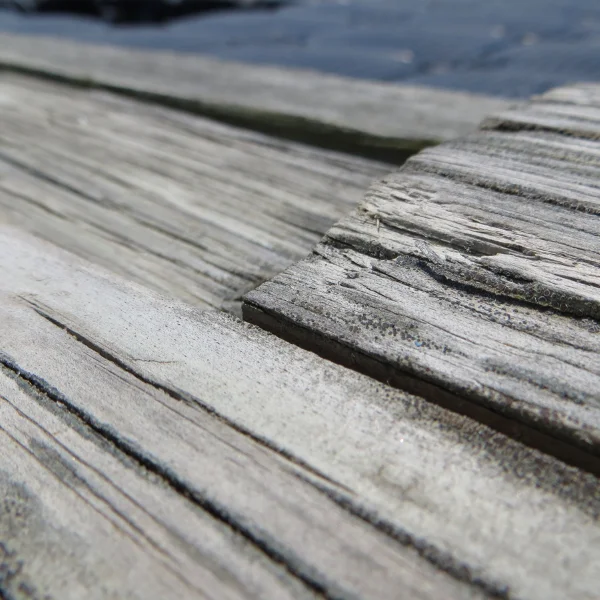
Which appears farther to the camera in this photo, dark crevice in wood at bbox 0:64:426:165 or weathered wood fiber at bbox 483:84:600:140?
dark crevice in wood at bbox 0:64:426:165

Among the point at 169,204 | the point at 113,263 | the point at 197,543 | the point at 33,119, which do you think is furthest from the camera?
the point at 33,119

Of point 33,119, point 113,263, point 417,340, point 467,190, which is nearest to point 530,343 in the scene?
point 417,340

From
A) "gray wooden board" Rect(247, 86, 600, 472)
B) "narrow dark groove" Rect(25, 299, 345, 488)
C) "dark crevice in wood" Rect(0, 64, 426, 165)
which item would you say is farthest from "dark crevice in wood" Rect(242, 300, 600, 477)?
"dark crevice in wood" Rect(0, 64, 426, 165)

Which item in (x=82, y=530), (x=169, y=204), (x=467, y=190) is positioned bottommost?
(x=82, y=530)

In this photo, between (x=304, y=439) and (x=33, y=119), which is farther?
(x=33, y=119)

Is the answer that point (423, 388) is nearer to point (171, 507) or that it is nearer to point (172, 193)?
point (171, 507)

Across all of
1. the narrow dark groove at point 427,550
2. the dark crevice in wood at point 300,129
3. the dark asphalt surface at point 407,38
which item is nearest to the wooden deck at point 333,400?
the narrow dark groove at point 427,550

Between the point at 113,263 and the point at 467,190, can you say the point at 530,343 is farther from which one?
the point at 113,263

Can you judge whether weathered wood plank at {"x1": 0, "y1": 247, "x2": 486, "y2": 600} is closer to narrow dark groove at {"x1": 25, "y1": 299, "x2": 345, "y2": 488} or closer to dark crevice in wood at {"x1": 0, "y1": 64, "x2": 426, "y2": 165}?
narrow dark groove at {"x1": 25, "y1": 299, "x2": 345, "y2": 488}
